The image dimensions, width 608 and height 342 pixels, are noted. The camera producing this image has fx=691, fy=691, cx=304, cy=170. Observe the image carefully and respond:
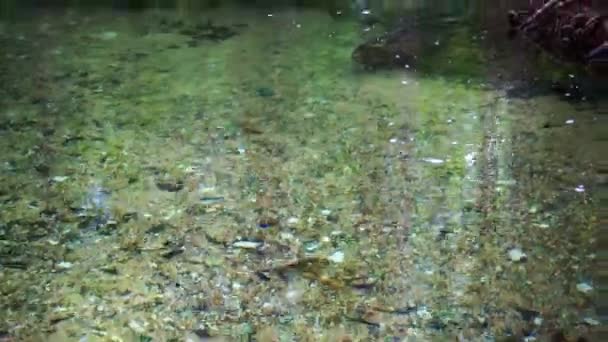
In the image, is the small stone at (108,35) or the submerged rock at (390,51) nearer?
the submerged rock at (390,51)

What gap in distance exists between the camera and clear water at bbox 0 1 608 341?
2189mm

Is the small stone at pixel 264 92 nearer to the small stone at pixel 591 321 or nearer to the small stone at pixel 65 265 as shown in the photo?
the small stone at pixel 65 265

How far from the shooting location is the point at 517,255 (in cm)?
247

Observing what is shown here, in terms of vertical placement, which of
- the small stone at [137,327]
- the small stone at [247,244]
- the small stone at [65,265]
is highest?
the small stone at [65,265]

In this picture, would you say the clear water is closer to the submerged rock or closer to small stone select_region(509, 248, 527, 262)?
small stone select_region(509, 248, 527, 262)

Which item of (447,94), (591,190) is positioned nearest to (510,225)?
(591,190)

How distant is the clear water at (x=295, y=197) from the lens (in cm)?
219

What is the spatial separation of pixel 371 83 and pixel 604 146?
1.52 meters

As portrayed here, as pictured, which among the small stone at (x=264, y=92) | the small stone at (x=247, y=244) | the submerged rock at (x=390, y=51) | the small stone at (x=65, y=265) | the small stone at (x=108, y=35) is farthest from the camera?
the small stone at (x=108, y=35)

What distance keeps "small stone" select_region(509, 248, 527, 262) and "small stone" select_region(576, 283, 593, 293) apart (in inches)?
8.6

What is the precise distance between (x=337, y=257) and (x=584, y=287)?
32.8 inches

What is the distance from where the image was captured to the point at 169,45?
5422 mm

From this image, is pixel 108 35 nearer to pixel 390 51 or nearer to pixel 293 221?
pixel 390 51

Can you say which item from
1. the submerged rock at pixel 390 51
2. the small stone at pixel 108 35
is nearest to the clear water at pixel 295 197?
the submerged rock at pixel 390 51
